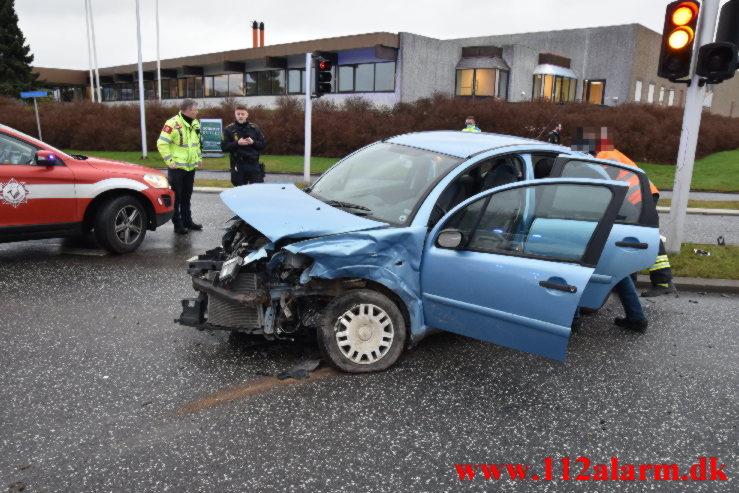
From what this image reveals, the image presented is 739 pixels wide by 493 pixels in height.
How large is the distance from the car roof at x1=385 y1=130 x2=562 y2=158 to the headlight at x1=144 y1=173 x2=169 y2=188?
3.79 meters

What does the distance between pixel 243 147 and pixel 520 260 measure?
22.0 feet

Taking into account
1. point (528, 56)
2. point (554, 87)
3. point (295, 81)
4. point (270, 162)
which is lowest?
point (270, 162)

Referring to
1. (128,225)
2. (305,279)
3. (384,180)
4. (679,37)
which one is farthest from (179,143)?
(679,37)

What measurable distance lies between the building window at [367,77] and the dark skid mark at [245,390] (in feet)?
107

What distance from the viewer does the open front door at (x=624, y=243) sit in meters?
4.48

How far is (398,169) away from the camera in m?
4.59

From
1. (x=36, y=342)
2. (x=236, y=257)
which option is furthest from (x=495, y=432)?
(x=36, y=342)

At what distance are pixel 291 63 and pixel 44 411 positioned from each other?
39.0m

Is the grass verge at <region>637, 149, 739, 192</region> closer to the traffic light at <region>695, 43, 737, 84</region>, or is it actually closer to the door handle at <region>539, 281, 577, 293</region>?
the traffic light at <region>695, 43, 737, 84</region>

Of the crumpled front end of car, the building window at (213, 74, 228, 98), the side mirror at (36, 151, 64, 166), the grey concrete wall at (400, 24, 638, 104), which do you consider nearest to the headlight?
the side mirror at (36, 151, 64, 166)

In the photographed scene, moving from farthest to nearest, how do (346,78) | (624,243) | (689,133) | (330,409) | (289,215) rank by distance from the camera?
(346,78) → (689,133) → (624,243) → (289,215) → (330,409)

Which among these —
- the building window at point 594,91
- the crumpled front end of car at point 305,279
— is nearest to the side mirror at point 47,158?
the crumpled front end of car at point 305,279

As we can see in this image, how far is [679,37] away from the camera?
22.1 feet

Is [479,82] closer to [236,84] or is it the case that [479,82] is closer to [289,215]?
[236,84]
